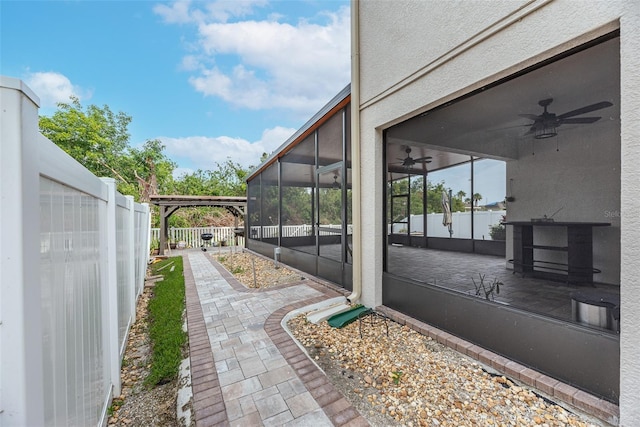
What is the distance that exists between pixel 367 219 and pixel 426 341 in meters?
1.81

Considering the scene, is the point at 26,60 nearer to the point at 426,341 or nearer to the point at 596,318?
the point at 426,341

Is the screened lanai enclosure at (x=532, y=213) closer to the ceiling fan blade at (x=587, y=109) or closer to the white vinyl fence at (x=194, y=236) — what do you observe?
the ceiling fan blade at (x=587, y=109)

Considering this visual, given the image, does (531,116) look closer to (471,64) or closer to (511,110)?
(511,110)

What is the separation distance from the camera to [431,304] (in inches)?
131

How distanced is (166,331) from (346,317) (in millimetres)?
2472

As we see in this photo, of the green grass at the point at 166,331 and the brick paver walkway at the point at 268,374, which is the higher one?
the brick paver walkway at the point at 268,374

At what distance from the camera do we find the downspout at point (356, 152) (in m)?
4.16

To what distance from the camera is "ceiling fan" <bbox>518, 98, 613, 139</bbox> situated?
3.25 m

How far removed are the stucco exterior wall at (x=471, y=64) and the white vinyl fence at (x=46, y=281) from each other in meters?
3.21

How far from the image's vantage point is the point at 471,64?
8.86ft


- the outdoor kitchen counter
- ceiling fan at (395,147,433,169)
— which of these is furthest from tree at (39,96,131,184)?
the outdoor kitchen counter

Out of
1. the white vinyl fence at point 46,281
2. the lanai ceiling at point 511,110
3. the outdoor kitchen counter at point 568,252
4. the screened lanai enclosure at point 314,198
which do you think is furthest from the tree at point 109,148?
the outdoor kitchen counter at point 568,252

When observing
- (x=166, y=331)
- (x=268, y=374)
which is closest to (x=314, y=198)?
(x=166, y=331)

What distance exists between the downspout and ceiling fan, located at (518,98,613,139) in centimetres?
232
